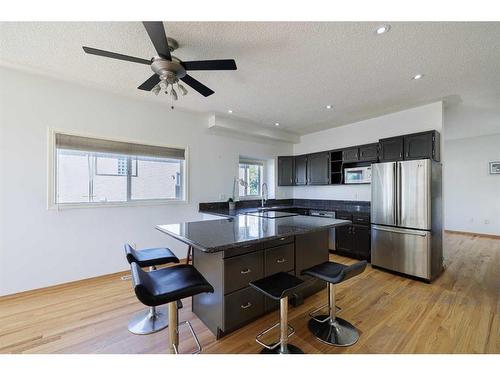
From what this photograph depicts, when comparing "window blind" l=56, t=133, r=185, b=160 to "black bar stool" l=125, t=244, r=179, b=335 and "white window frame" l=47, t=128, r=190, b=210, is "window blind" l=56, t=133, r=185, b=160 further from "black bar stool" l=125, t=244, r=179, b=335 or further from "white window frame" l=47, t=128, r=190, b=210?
"black bar stool" l=125, t=244, r=179, b=335

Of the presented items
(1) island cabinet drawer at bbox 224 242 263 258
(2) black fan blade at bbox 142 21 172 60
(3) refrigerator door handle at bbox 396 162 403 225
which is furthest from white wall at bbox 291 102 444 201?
(2) black fan blade at bbox 142 21 172 60

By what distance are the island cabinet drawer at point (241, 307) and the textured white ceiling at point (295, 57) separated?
2.35 m

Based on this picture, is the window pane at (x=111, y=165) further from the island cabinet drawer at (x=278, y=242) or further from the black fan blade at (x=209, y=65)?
the island cabinet drawer at (x=278, y=242)

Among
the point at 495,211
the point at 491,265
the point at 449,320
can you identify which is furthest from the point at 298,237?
the point at 495,211

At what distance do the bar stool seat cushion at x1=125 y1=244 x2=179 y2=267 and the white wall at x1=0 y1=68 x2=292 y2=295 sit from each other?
1.53m

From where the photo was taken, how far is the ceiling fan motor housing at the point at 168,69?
5.82ft

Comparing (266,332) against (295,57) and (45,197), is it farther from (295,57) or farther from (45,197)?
(45,197)

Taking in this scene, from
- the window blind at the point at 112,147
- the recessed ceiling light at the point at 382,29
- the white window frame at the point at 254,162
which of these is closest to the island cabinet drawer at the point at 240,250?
the recessed ceiling light at the point at 382,29

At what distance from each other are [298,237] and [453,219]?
22.1 feet

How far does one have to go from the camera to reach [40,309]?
2.35 m

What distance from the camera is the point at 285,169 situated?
549 cm

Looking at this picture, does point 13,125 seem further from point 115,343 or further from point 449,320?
point 449,320

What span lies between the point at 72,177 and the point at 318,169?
179 inches

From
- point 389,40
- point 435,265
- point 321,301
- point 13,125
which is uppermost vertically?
point 389,40
